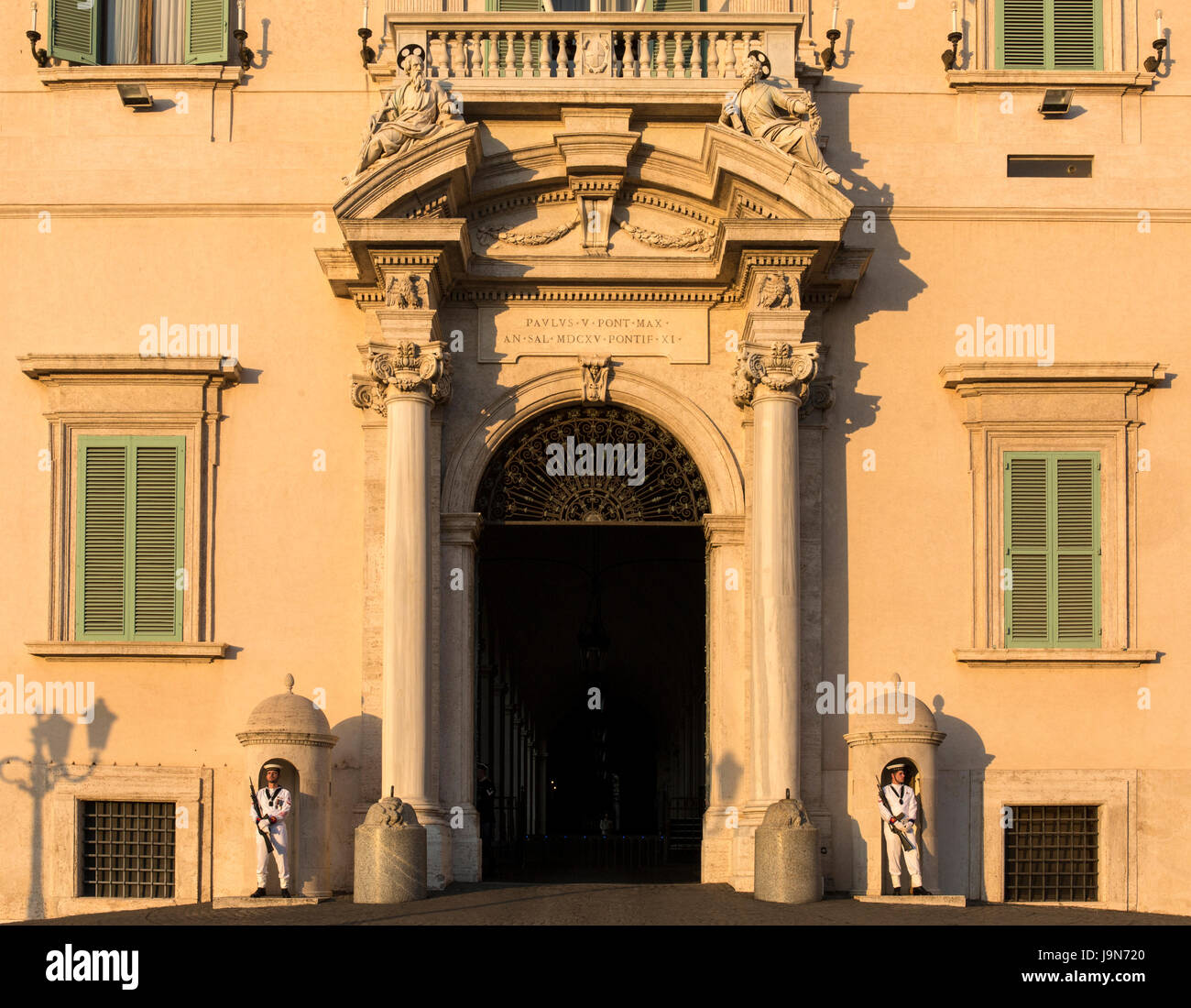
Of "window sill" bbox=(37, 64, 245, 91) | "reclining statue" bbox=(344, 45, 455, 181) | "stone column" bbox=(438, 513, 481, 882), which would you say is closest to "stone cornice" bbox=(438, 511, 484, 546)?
"stone column" bbox=(438, 513, 481, 882)

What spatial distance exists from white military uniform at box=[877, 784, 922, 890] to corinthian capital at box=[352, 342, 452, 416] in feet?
18.8

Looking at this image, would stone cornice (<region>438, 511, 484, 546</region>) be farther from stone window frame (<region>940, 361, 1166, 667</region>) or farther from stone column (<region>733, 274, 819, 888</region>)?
stone window frame (<region>940, 361, 1166, 667</region>)

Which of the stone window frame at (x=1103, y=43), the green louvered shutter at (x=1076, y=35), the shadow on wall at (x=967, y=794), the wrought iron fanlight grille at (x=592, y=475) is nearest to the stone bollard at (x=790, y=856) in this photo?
the shadow on wall at (x=967, y=794)

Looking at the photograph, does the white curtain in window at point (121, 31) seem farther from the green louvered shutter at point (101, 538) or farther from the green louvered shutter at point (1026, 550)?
the green louvered shutter at point (1026, 550)

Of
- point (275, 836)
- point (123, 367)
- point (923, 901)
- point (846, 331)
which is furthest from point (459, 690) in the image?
point (846, 331)

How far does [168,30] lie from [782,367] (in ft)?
25.0

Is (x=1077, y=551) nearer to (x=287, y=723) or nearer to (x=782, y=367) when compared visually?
(x=782, y=367)

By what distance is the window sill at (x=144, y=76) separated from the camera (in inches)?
751

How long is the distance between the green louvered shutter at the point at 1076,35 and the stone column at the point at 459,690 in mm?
7794

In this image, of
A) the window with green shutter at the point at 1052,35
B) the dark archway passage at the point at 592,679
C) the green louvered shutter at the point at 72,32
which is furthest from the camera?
the dark archway passage at the point at 592,679

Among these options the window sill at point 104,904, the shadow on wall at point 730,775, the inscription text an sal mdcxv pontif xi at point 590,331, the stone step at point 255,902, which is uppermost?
the inscription text an sal mdcxv pontif xi at point 590,331

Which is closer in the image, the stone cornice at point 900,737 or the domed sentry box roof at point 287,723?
the domed sentry box roof at point 287,723

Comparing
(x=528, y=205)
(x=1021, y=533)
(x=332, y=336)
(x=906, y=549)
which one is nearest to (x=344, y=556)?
(x=332, y=336)
